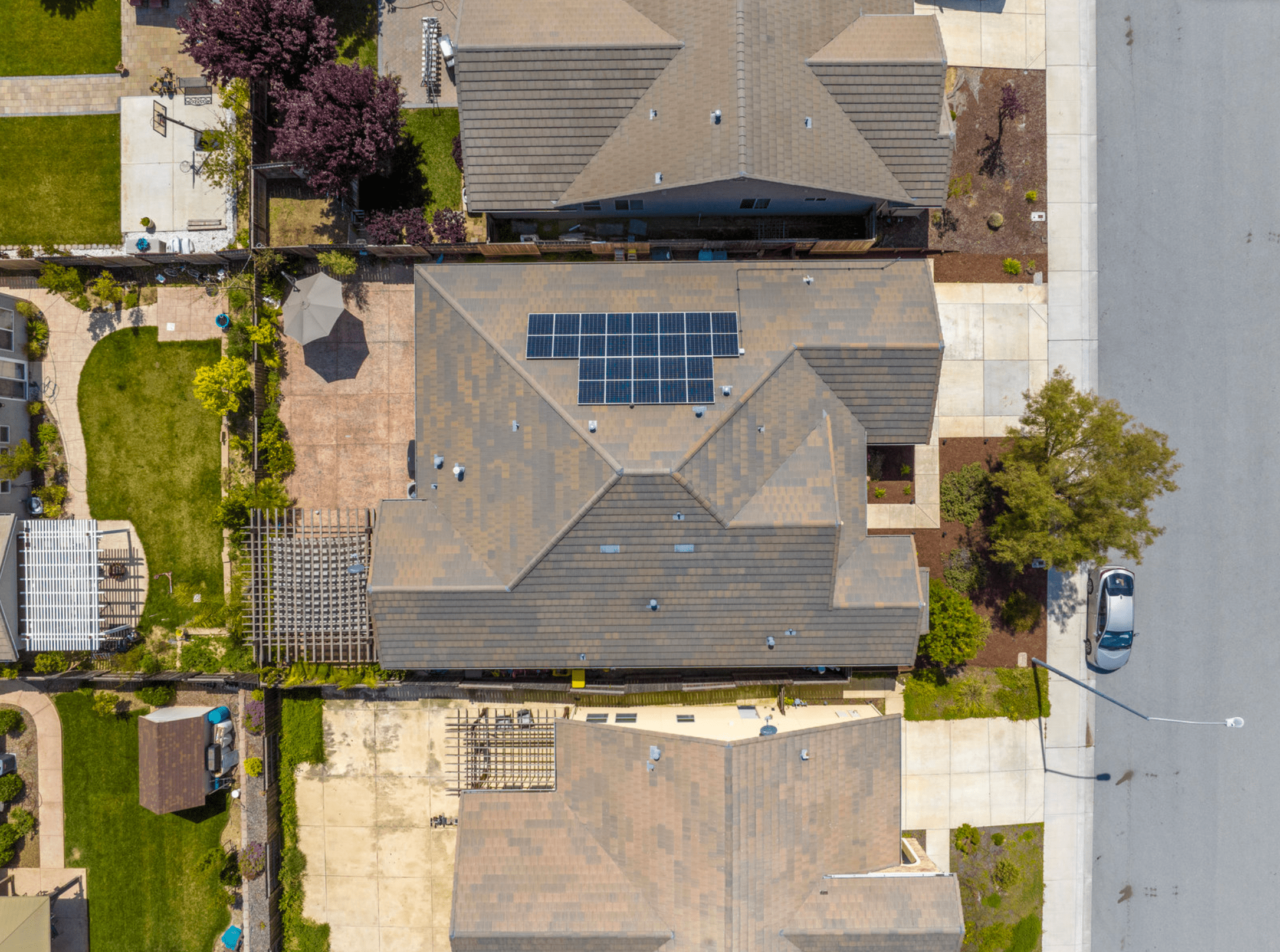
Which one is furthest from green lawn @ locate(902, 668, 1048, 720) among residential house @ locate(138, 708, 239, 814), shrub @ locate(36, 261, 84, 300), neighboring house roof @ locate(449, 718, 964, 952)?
shrub @ locate(36, 261, 84, 300)

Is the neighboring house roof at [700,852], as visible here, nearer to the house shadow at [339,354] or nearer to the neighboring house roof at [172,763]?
the neighboring house roof at [172,763]

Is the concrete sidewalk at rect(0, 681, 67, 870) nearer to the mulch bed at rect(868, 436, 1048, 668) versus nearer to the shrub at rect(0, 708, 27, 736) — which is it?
the shrub at rect(0, 708, 27, 736)

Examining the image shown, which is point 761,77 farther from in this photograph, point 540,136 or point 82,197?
point 82,197

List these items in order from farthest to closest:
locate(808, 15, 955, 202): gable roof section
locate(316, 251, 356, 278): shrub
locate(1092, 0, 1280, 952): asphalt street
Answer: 1. locate(1092, 0, 1280, 952): asphalt street
2. locate(316, 251, 356, 278): shrub
3. locate(808, 15, 955, 202): gable roof section

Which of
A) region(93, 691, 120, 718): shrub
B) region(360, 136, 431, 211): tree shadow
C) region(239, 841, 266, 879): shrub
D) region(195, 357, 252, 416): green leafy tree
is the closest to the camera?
region(195, 357, 252, 416): green leafy tree

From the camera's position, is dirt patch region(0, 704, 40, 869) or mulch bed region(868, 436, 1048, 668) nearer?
mulch bed region(868, 436, 1048, 668)

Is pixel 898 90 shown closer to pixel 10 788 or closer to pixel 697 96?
pixel 697 96
